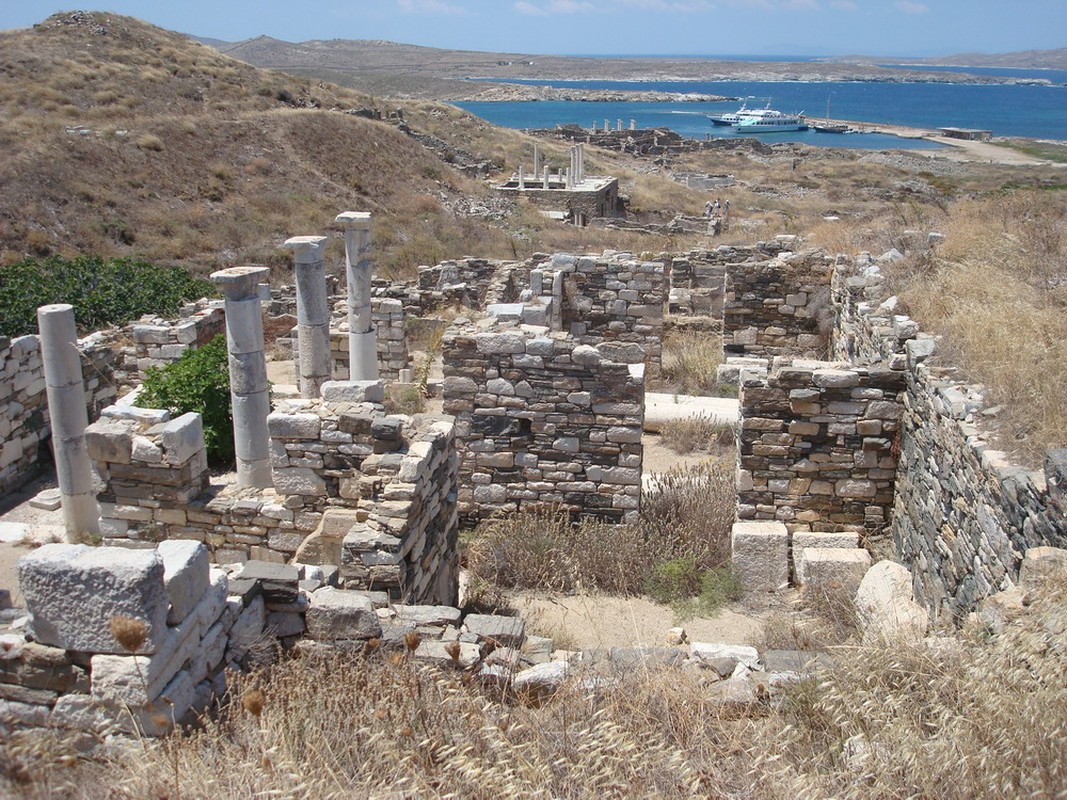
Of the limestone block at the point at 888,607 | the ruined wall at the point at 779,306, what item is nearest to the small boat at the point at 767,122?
the ruined wall at the point at 779,306

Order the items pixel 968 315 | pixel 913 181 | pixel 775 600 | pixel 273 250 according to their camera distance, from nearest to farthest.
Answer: pixel 775 600
pixel 968 315
pixel 273 250
pixel 913 181

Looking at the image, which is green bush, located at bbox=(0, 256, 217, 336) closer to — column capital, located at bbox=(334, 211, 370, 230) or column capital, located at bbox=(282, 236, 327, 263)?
column capital, located at bbox=(334, 211, 370, 230)

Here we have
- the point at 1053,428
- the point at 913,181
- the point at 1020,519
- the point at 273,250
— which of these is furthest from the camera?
the point at 913,181

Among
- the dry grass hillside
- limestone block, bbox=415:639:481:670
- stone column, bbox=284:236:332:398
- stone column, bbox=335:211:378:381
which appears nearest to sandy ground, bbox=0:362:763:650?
limestone block, bbox=415:639:481:670

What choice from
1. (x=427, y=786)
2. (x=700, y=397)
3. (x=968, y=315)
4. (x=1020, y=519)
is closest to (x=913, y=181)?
(x=700, y=397)

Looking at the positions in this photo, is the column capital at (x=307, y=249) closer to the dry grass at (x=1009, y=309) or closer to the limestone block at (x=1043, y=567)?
the dry grass at (x=1009, y=309)

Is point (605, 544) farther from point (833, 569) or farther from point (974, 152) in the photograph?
point (974, 152)

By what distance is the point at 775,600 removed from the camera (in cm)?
800

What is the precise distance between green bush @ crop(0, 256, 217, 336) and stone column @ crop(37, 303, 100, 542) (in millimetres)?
6445

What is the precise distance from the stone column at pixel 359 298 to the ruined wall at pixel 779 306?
6.19m

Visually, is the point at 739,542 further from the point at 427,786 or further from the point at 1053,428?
the point at 427,786

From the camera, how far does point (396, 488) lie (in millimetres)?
6723

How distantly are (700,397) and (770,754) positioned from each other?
940 centimetres

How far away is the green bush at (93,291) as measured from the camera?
631 inches
